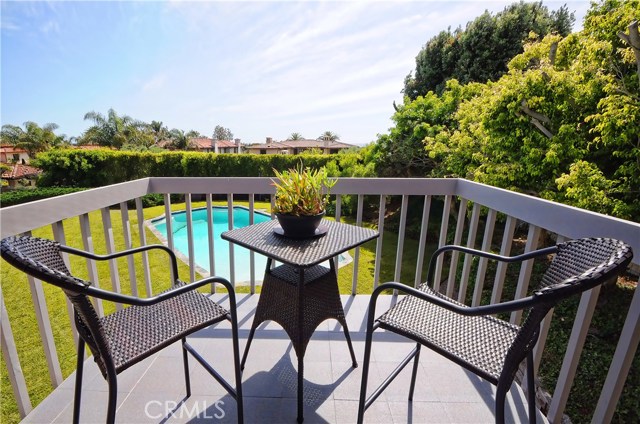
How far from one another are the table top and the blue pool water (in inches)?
170

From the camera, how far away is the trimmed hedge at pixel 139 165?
1505cm

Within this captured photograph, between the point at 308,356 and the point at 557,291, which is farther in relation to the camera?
the point at 308,356

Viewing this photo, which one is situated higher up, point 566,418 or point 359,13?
point 359,13

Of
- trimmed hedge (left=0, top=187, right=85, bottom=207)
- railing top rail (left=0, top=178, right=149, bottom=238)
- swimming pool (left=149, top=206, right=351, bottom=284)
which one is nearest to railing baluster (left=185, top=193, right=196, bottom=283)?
railing top rail (left=0, top=178, right=149, bottom=238)

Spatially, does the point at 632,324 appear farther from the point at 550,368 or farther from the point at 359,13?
the point at 359,13

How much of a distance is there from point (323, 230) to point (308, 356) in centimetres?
83

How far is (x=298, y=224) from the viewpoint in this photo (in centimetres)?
155

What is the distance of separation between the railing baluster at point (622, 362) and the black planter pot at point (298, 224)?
4.13ft

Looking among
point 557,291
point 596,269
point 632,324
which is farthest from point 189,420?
point 632,324

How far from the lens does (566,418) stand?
311cm

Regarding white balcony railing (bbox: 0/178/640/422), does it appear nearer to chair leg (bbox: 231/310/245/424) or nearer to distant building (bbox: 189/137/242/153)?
chair leg (bbox: 231/310/245/424)

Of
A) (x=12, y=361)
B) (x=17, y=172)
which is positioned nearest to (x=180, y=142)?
(x=17, y=172)

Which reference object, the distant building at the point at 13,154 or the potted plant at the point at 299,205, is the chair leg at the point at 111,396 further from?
the distant building at the point at 13,154

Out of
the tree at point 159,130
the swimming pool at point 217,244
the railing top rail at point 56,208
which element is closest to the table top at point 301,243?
the railing top rail at point 56,208
